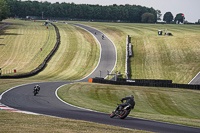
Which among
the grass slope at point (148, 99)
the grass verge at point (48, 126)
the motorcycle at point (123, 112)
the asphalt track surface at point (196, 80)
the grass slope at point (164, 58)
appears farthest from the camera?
the grass slope at point (164, 58)

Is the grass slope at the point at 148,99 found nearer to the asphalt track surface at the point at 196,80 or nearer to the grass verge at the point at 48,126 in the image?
the grass verge at the point at 48,126

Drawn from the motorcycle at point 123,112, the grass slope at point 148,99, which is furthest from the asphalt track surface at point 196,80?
the motorcycle at point 123,112

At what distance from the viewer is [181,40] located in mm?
81875

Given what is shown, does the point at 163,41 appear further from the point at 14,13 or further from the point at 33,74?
the point at 14,13

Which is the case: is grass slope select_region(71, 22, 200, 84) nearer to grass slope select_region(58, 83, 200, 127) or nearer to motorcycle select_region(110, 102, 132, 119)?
grass slope select_region(58, 83, 200, 127)

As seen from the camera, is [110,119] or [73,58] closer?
[110,119]

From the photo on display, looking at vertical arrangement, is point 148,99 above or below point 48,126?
below

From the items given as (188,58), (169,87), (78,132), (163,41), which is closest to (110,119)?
(78,132)

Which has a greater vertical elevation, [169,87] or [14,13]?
[14,13]

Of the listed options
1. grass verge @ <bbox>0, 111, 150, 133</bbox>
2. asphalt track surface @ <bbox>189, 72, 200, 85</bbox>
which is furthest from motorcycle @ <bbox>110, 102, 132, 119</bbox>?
asphalt track surface @ <bbox>189, 72, 200, 85</bbox>

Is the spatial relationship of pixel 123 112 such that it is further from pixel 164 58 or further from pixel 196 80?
pixel 164 58

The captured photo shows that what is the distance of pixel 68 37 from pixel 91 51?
19.6m

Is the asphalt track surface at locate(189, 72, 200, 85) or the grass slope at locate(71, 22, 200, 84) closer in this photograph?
the asphalt track surface at locate(189, 72, 200, 85)

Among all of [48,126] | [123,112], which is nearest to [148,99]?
[123,112]
